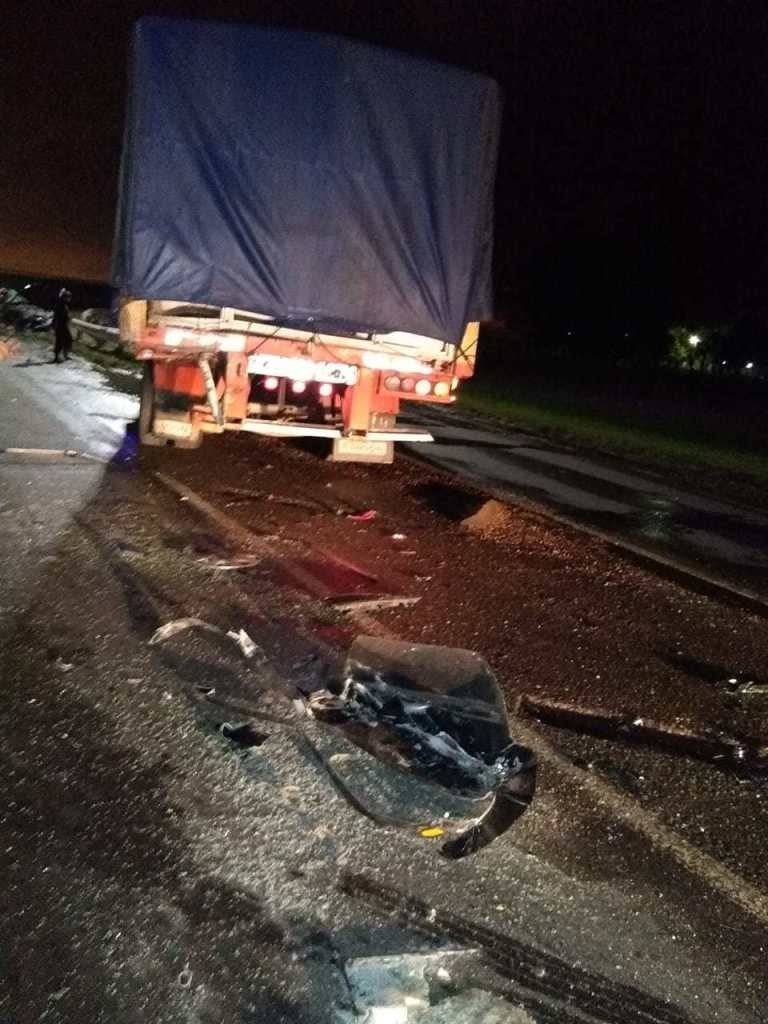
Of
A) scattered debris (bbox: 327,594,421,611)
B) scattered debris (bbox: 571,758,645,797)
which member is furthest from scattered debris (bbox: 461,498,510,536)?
scattered debris (bbox: 571,758,645,797)

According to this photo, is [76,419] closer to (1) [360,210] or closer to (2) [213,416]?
(2) [213,416]

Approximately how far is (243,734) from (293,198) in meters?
4.79

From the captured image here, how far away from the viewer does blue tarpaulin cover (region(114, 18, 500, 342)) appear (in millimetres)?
7375

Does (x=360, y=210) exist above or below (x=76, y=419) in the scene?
above

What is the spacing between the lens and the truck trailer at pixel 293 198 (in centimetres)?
739

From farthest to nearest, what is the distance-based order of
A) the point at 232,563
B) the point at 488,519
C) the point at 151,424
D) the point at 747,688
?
the point at 151,424 < the point at 488,519 < the point at 232,563 < the point at 747,688

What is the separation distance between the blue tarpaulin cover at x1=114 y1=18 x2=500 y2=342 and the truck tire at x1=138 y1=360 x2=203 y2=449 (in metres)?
2.27

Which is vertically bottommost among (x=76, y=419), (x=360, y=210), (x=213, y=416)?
(x=76, y=419)

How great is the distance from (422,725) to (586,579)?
135 inches

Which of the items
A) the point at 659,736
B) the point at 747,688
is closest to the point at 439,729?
the point at 659,736

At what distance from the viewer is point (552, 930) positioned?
128 inches

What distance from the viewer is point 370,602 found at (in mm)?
6387

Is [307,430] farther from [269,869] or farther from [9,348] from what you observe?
[9,348]

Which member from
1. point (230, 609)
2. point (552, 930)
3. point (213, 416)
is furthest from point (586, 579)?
point (552, 930)
